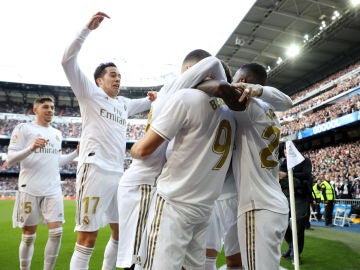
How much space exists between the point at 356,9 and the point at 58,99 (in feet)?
125

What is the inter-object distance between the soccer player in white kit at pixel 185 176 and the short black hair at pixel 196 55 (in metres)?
0.45

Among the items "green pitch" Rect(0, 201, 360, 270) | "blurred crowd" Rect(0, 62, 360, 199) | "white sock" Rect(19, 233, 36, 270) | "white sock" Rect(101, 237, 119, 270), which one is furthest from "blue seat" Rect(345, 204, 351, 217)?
"white sock" Rect(19, 233, 36, 270)

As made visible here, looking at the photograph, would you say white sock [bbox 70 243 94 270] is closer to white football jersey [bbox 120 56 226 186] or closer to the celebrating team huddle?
the celebrating team huddle

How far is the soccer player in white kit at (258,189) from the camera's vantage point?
7.37 ft

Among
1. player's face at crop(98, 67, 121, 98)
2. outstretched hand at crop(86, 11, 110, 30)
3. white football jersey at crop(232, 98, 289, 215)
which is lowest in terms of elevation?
white football jersey at crop(232, 98, 289, 215)

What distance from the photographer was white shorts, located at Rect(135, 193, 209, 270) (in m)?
1.92

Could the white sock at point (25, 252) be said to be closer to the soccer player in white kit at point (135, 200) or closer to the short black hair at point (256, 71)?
the soccer player in white kit at point (135, 200)

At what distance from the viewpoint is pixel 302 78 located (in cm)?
2955

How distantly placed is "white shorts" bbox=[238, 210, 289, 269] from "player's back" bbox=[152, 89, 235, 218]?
366 mm

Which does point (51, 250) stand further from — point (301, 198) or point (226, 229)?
point (301, 198)

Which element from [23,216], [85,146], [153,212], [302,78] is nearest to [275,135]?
[153,212]

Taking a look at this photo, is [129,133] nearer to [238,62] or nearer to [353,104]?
[238,62]

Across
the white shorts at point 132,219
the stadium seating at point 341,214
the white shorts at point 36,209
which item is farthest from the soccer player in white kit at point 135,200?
the stadium seating at point 341,214

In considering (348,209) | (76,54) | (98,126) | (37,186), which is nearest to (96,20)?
(76,54)
